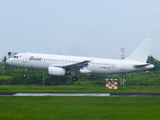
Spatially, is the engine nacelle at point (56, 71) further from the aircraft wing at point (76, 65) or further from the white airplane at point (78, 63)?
the aircraft wing at point (76, 65)

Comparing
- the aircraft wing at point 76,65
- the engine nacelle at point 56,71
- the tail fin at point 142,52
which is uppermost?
the tail fin at point 142,52

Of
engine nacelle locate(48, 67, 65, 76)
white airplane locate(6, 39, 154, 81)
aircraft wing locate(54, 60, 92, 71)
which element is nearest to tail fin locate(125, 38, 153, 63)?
white airplane locate(6, 39, 154, 81)

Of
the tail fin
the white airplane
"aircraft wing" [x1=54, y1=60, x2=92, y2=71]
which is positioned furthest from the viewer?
the tail fin

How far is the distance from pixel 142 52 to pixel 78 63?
9866 mm

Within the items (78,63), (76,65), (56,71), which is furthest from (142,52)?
(56,71)

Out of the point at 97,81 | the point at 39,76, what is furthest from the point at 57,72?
the point at 97,81

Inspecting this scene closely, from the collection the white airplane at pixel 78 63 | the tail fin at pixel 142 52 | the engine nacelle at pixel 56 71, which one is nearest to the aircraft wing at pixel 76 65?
the white airplane at pixel 78 63

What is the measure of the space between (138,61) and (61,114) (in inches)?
1033

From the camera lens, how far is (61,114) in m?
10.5

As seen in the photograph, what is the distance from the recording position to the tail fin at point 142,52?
35.1m

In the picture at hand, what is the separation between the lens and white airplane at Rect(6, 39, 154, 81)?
3172 centimetres

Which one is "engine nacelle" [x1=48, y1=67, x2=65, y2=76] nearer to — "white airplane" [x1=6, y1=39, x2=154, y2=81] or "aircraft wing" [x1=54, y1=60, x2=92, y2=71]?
"white airplane" [x1=6, y1=39, x2=154, y2=81]

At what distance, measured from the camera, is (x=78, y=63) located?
3142 cm

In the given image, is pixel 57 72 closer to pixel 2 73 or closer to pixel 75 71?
pixel 75 71
